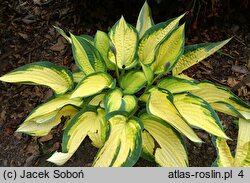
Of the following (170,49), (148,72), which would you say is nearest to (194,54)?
(170,49)

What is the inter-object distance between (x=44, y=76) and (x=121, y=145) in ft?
1.46

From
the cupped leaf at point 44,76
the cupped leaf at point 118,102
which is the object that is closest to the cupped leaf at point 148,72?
the cupped leaf at point 118,102

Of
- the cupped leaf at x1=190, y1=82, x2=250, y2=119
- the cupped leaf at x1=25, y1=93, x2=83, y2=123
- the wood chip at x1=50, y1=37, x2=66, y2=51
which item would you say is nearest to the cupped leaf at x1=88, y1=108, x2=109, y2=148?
the cupped leaf at x1=25, y1=93, x2=83, y2=123

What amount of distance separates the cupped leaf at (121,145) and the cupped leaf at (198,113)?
18 centimetres

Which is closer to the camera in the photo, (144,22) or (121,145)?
(121,145)

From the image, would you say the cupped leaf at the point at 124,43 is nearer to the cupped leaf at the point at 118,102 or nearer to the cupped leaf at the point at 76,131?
the cupped leaf at the point at 118,102

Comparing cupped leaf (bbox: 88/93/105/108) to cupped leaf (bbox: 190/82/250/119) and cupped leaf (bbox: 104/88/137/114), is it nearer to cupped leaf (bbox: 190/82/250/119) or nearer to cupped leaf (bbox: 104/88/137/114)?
cupped leaf (bbox: 104/88/137/114)

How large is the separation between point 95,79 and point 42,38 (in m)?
0.89

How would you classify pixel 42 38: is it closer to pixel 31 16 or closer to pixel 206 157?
pixel 31 16

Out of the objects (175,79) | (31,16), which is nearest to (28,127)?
(175,79)

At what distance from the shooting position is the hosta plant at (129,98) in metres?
1.36

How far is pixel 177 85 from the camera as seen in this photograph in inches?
57.6

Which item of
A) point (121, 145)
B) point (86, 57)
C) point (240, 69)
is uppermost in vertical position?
point (86, 57)

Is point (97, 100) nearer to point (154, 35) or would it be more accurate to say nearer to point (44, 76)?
point (44, 76)
